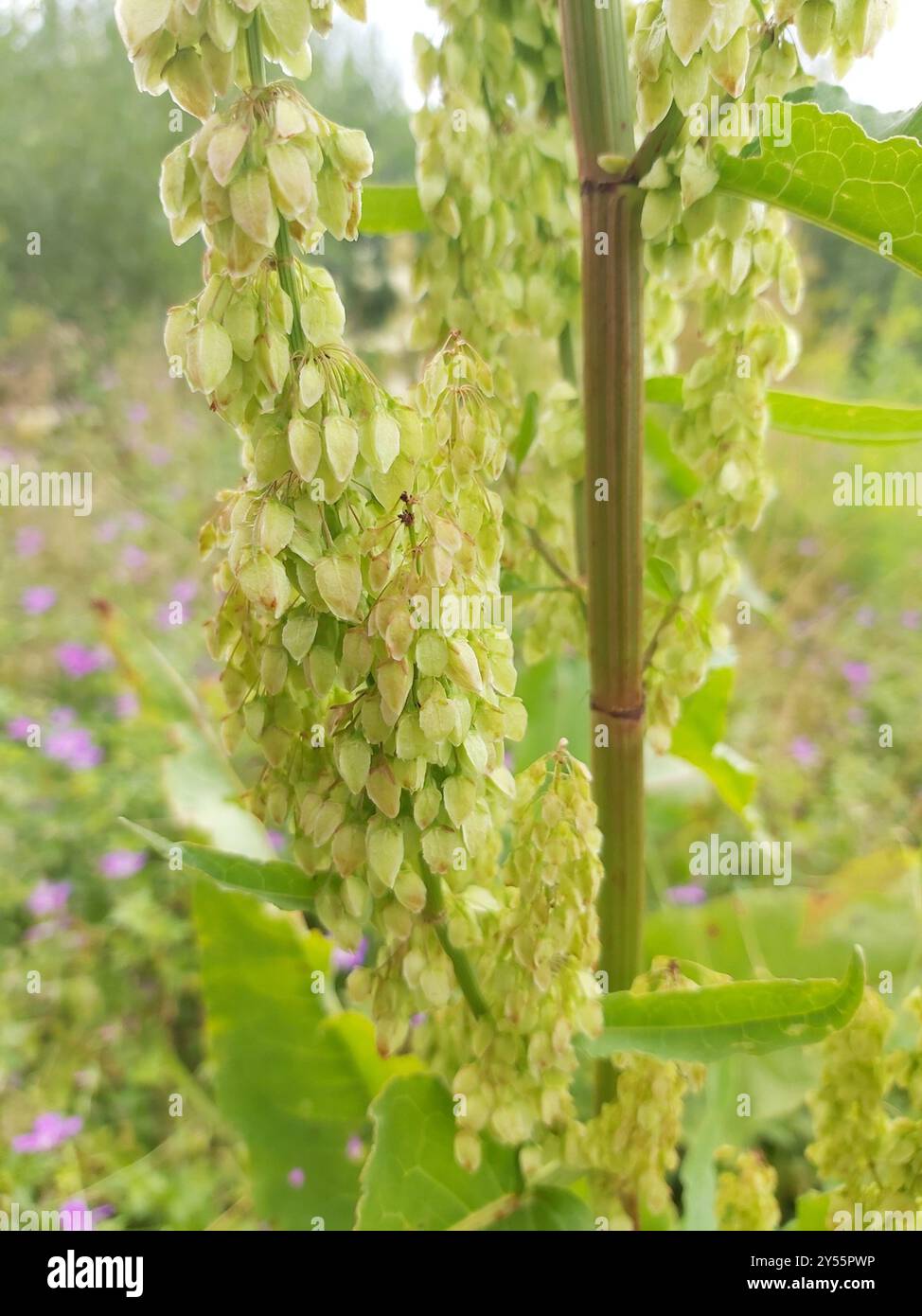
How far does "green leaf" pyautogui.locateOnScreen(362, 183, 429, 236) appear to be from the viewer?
83 centimetres

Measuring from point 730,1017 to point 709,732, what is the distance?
483 millimetres

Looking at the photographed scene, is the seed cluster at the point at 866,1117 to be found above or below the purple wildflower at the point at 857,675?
below

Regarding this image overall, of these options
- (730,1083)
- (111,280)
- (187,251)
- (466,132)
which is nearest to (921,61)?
(466,132)

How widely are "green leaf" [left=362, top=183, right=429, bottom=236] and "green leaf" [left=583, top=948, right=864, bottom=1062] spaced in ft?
2.03

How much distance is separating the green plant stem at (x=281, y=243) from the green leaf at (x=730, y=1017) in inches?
18.6

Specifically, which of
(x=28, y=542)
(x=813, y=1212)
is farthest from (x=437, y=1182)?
(x=28, y=542)

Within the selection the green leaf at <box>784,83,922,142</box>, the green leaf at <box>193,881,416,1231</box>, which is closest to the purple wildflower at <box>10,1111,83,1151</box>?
the green leaf at <box>193,881,416,1231</box>

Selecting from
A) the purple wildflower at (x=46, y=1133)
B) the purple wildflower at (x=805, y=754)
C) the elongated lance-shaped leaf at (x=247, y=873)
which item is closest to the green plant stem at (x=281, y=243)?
the elongated lance-shaped leaf at (x=247, y=873)

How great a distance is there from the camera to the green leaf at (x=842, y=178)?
0.58 meters

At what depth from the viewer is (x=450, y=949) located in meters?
0.72

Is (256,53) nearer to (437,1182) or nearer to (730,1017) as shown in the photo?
(730,1017)

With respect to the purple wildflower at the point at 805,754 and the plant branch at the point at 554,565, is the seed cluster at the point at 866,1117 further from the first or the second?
the purple wildflower at the point at 805,754

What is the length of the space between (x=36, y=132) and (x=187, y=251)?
0.50 m
